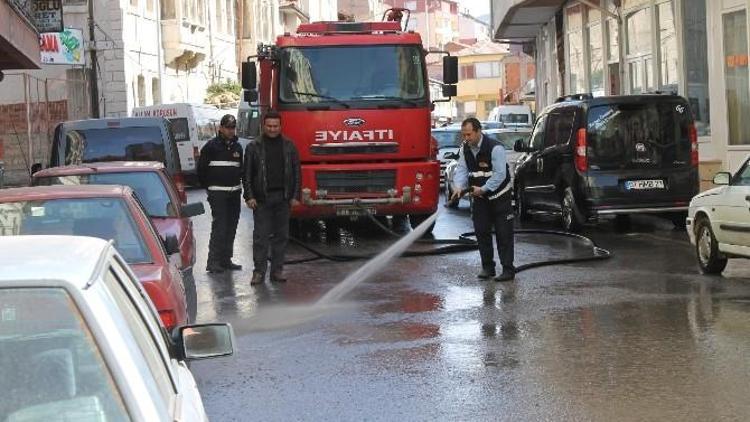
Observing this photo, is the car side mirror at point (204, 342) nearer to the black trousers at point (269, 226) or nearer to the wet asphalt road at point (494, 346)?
the wet asphalt road at point (494, 346)

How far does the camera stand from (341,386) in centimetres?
791

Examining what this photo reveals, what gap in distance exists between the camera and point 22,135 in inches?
1449

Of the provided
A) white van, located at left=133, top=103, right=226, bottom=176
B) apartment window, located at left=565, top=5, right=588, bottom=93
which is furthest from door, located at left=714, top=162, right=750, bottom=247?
white van, located at left=133, top=103, right=226, bottom=176

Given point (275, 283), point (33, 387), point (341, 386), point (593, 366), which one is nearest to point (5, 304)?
point (33, 387)

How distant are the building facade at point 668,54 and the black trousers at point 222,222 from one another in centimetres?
982

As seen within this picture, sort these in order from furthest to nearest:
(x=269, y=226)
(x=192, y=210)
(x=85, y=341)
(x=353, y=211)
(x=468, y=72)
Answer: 1. (x=468, y=72)
2. (x=353, y=211)
3. (x=269, y=226)
4. (x=192, y=210)
5. (x=85, y=341)

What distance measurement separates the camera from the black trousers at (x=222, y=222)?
14266mm

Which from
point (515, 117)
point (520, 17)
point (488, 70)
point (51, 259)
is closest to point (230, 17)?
point (515, 117)

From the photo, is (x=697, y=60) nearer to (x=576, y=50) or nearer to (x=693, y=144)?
(x=693, y=144)

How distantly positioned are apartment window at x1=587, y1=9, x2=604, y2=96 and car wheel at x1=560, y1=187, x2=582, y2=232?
13019 millimetres

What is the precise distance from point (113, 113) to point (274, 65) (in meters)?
25.3

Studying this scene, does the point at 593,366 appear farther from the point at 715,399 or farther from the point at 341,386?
the point at 341,386

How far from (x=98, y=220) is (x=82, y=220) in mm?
96

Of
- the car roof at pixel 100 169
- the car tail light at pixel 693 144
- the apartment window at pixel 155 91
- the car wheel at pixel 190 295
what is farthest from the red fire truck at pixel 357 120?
the apartment window at pixel 155 91
